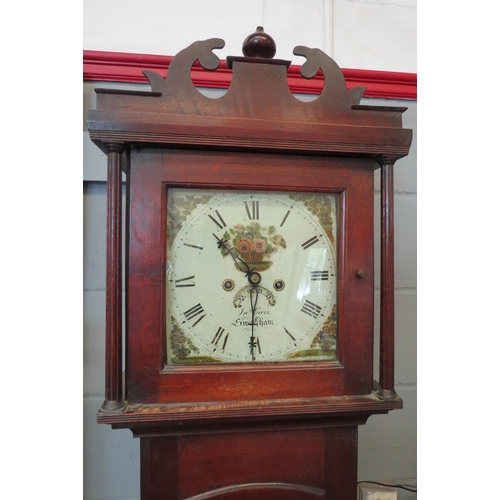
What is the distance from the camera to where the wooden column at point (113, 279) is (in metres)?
0.54

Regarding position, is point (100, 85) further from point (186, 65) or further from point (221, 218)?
point (221, 218)

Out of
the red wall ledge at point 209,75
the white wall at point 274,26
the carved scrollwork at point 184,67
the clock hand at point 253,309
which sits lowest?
the clock hand at point 253,309

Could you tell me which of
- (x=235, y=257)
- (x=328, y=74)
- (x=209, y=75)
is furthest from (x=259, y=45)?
(x=235, y=257)

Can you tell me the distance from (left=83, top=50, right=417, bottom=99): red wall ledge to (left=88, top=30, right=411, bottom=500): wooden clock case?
26cm

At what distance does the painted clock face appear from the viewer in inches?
22.9

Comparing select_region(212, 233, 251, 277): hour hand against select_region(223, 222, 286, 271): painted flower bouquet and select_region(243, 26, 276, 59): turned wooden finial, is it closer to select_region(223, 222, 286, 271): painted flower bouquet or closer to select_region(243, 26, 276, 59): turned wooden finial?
select_region(223, 222, 286, 271): painted flower bouquet

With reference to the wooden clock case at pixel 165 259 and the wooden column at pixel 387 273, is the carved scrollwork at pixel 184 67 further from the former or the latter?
the wooden column at pixel 387 273

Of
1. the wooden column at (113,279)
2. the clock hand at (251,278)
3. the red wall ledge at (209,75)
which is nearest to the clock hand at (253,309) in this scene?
the clock hand at (251,278)

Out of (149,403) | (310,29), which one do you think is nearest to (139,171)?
Answer: (149,403)

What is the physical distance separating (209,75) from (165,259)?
517mm

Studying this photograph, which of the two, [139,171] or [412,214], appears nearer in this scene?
[139,171]

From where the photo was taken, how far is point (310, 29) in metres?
0.88

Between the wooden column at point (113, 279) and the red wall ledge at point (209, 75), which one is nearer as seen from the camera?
the wooden column at point (113, 279)

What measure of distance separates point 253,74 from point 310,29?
0.42 meters
